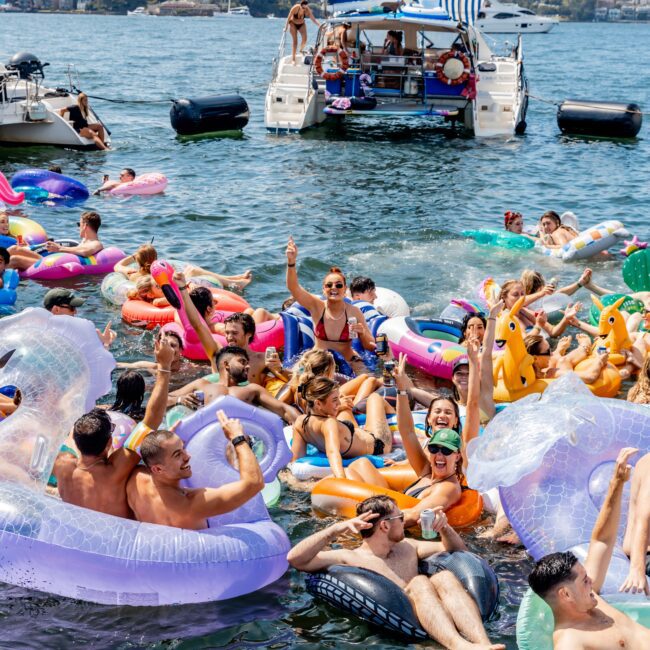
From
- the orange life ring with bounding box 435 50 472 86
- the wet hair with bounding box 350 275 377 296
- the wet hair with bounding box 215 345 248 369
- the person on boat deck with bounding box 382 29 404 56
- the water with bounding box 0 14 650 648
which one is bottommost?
the water with bounding box 0 14 650 648

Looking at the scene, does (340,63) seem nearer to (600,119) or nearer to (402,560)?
(600,119)

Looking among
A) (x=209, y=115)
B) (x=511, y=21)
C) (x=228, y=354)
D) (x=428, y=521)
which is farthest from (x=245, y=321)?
(x=511, y=21)

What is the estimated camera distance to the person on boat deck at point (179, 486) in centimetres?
612

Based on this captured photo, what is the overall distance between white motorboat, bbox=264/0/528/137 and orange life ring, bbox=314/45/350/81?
0.02m

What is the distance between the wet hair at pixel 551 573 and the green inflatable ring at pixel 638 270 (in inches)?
296

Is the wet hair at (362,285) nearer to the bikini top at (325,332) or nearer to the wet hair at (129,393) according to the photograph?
the bikini top at (325,332)

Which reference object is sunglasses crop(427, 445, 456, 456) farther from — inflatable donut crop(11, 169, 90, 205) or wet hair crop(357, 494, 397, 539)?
inflatable donut crop(11, 169, 90, 205)

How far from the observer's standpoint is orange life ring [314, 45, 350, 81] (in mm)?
24203

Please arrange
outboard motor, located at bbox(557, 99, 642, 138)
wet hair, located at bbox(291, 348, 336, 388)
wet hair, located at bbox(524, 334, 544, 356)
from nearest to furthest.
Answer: wet hair, located at bbox(291, 348, 336, 388) → wet hair, located at bbox(524, 334, 544, 356) → outboard motor, located at bbox(557, 99, 642, 138)

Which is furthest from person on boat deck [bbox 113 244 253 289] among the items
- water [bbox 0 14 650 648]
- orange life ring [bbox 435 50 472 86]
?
orange life ring [bbox 435 50 472 86]

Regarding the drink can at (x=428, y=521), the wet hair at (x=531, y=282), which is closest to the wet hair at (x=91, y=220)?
the wet hair at (x=531, y=282)

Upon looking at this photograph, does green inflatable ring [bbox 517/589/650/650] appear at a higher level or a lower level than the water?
higher

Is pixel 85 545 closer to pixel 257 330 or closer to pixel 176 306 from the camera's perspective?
pixel 176 306

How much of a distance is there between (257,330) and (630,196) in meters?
11.6
